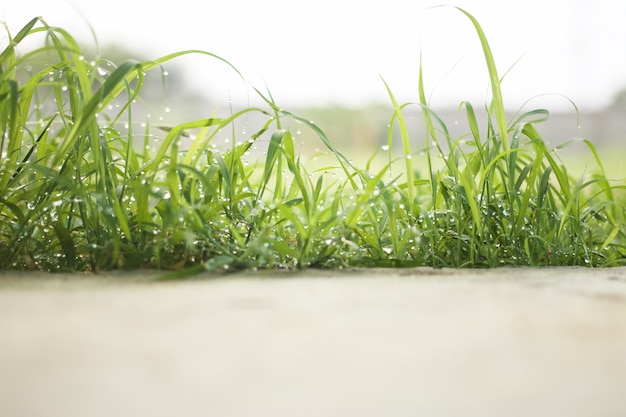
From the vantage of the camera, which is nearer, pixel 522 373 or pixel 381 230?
pixel 522 373

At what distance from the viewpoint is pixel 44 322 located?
643 millimetres

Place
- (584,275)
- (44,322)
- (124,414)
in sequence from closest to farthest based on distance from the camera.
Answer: (124,414), (44,322), (584,275)

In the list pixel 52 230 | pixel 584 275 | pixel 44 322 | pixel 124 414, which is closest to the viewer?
pixel 124 414

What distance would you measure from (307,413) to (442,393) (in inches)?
4.6

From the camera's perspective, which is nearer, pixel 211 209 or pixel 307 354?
pixel 307 354

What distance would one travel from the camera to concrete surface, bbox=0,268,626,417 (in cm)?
53

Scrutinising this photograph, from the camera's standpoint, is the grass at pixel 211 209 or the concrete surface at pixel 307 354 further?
the grass at pixel 211 209

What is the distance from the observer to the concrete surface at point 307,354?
528mm

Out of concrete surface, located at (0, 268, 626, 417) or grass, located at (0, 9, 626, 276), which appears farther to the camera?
grass, located at (0, 9, 626, 276)

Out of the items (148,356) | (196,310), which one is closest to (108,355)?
(148,356)

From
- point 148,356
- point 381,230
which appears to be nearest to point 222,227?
point 381,230

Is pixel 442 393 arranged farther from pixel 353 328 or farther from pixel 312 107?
pixel 312 107

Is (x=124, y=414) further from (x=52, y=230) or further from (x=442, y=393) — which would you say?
(x=52, y=230)

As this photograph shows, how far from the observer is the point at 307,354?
0.59 m
